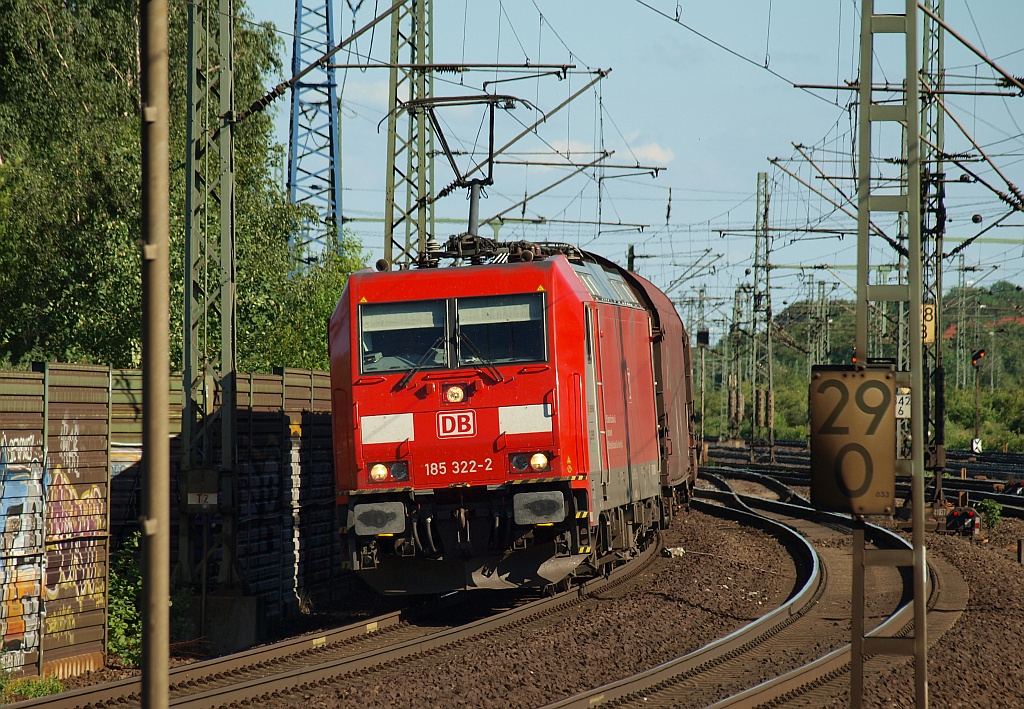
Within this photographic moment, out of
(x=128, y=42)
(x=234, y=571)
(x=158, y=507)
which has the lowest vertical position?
(x=234, y=571)

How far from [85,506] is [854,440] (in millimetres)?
8058

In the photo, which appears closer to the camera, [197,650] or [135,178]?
[197,650]

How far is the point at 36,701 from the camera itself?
343 inches

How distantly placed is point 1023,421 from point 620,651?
5863 centimetres

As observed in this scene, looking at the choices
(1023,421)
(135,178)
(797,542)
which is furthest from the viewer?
(1023,421)

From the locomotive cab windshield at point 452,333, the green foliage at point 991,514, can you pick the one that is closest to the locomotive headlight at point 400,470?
the locomotive cab windshield at point 452,333

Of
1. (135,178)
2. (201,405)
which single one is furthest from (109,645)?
(135,178)

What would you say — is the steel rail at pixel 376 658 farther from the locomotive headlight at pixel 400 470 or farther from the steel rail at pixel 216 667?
the locomotive headlight at pixel 400 470

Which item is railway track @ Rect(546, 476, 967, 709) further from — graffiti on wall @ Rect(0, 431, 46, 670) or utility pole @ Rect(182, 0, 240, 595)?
utility pole @ Rect(182, 0, 240, 595)

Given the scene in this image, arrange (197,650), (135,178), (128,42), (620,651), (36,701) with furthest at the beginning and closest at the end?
(128,42)
(135,178)
(197,650)
(620,651)
(36,701)

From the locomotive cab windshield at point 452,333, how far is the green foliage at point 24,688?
4333 mm

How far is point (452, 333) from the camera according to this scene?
12.5 meters

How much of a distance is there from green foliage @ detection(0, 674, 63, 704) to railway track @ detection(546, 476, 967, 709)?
4676 mm

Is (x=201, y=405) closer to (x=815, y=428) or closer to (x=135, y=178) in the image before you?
(x=815, y=428)
